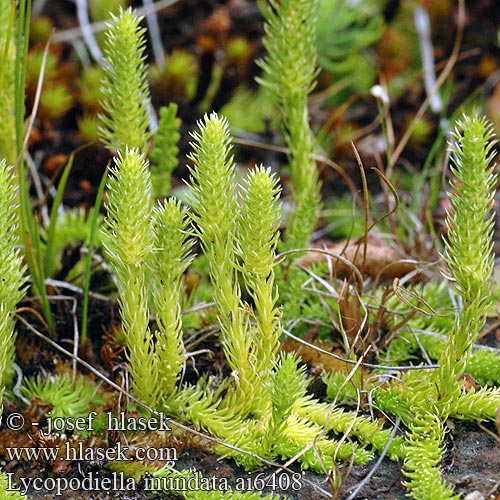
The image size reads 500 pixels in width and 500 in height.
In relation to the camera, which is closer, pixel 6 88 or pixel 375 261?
pixel 6 88

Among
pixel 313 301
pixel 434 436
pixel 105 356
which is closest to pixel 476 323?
pixel 434 436

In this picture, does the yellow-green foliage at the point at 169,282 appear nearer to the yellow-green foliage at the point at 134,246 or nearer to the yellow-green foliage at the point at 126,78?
the yellow-green foliage at the point at 134,246

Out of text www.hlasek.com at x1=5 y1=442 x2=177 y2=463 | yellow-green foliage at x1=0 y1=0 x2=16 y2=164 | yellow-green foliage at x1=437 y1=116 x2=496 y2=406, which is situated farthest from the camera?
yellow-green foliage at x1=0 y1=0 x2=16 y2=164

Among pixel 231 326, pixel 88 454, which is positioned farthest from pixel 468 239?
pixel 88 454

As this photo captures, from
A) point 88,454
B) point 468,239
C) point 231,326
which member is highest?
point 468,239

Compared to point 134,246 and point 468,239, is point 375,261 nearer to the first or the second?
point 468,239

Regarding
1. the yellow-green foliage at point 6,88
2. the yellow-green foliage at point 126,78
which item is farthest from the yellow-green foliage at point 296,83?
the yellow-green foliage at point 6,88

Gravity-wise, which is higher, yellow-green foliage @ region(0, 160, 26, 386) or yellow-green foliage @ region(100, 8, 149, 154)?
yellow-green foliage @ region(100, 8, 149, 154)

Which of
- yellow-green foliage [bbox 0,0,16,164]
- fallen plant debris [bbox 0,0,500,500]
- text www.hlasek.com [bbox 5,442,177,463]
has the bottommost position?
text www.hlasek.com [bbox 5,442,177,463]

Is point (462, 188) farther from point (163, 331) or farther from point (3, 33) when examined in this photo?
point (3, 33)

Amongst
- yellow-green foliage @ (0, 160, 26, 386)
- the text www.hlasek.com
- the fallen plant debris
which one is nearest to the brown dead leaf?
the fallen plant debris

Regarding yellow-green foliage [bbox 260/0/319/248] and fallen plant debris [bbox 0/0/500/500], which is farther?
yellow-green foliage [bbox 260/0/319/248]

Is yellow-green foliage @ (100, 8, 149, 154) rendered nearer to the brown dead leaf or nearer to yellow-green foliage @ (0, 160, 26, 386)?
yellow-green foliage @ (0, 160, 26, 386)
